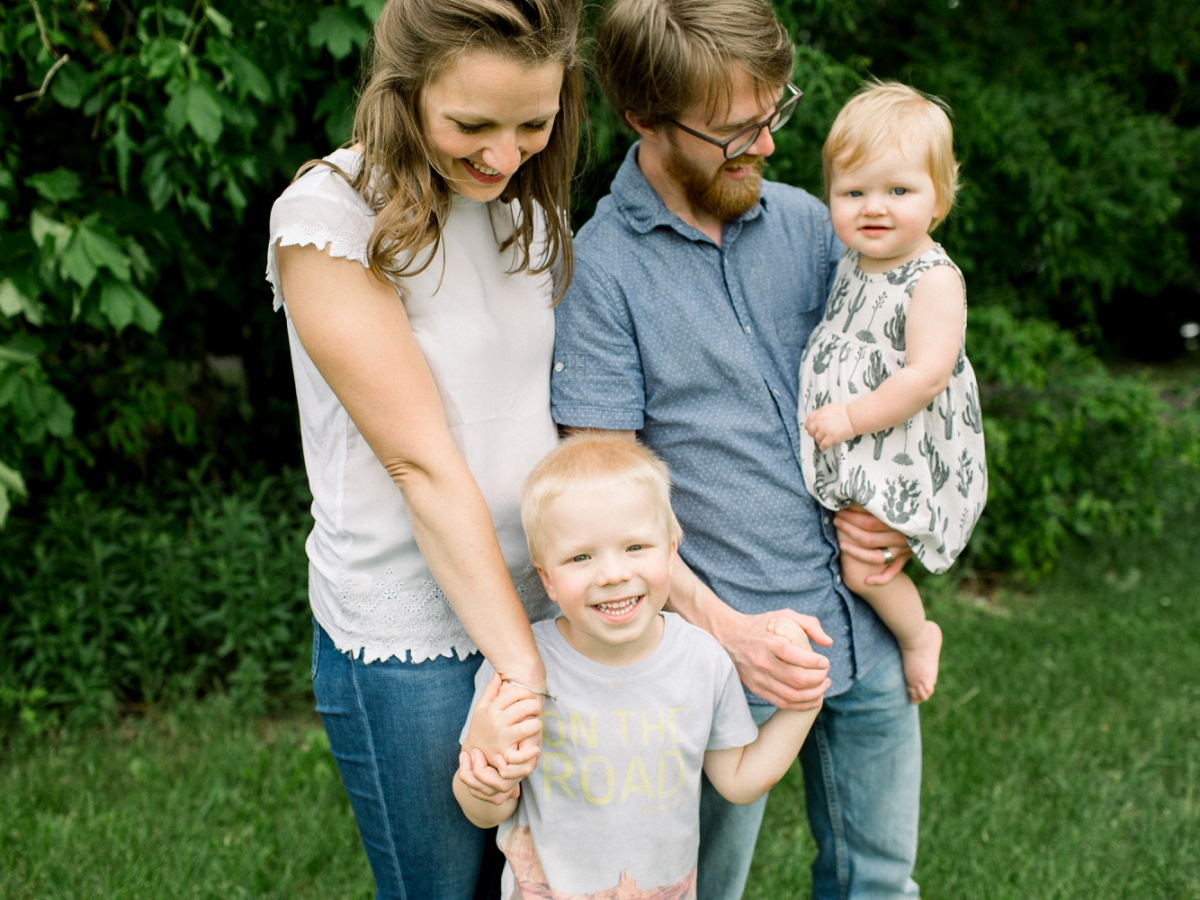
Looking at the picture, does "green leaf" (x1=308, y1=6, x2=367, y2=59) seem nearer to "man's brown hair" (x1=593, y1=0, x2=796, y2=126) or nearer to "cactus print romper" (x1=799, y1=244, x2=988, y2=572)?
"man's brown hair" (x1=593, y1=0, x2=796, y2=126)

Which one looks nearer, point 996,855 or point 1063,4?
point 996,855

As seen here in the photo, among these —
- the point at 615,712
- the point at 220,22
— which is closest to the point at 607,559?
the point at 615,712

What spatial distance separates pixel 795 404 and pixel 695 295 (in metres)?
0.28

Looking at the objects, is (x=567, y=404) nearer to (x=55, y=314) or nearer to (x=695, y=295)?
(x=695, y=295)

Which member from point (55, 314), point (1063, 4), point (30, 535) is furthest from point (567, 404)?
point (1063, 4)

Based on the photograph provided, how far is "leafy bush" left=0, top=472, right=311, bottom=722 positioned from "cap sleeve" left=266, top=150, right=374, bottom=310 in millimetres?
2682

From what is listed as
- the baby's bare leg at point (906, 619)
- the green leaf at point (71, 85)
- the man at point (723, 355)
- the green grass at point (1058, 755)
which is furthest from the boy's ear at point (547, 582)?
the green leaf at point (71, 85)

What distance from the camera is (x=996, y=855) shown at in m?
2.83

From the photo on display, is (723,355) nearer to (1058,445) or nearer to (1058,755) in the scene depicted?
(1058,755)

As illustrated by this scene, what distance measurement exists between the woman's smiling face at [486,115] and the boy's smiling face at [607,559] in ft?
1.59

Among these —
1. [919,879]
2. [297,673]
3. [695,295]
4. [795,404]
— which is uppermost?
[695,295]

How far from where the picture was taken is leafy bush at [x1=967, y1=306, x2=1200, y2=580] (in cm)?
467

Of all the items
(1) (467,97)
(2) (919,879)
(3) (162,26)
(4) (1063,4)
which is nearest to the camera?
(1) (467,97)

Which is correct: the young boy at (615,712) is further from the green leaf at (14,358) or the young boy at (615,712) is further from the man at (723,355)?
the green leaf at (14,358)
